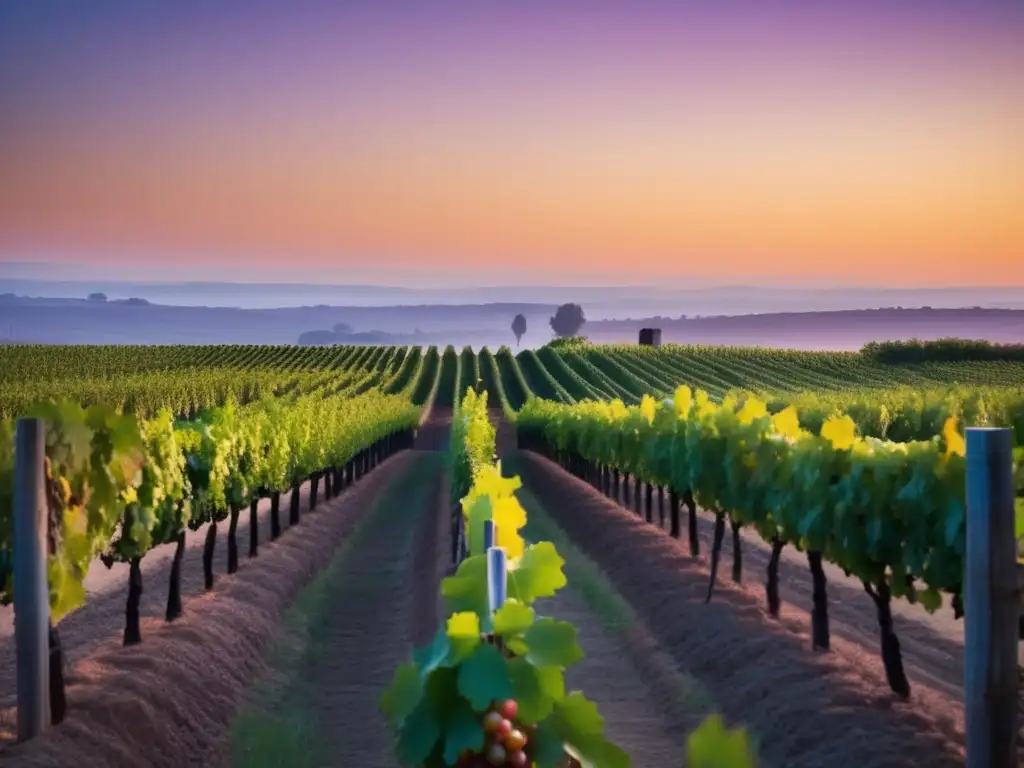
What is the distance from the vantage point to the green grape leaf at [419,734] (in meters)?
4.36

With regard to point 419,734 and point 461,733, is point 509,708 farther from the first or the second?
point 419,734

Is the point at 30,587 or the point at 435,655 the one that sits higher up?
the point at 435,655

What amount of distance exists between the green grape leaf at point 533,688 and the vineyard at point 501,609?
12mm

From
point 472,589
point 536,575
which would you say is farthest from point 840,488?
point 472,589


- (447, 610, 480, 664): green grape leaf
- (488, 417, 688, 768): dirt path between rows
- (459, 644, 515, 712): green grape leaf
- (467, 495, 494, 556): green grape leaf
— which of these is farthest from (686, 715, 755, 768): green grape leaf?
(488, 417, 688, 768): dirt path between rows

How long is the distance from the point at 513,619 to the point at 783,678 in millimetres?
6686

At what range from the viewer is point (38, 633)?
8148 mm

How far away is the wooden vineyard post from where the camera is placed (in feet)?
20.6

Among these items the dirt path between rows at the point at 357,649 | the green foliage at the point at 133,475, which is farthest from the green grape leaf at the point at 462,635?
the dirt path between rows at the point at 357,649

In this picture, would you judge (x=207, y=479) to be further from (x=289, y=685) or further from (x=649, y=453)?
(x=649, y=453)

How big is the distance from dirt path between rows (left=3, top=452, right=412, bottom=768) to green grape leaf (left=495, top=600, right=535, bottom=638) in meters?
4.55

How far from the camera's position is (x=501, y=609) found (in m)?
4.65

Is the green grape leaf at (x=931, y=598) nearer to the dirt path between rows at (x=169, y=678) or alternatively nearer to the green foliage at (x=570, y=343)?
the dirt path between rows at (x=169, y=678)

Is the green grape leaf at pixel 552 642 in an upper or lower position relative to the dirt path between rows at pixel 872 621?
upper
